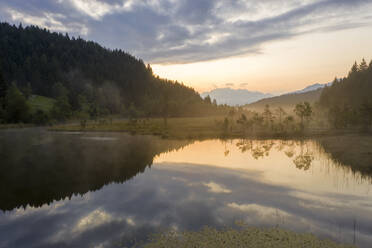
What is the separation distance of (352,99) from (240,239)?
15748 centimetres

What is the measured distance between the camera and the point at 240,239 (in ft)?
53.9

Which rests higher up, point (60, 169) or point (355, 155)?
point (355, 155)

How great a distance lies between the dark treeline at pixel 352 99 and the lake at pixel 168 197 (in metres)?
62.2

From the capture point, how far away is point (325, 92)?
574ft

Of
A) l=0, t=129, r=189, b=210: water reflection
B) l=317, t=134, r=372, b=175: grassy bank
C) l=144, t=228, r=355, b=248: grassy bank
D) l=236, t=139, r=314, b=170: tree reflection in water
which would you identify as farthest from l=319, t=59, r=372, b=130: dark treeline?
l=144, t=228, r=355, b=248: grassy bank

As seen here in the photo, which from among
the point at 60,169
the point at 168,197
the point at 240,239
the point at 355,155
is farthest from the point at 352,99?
the point at 240,239

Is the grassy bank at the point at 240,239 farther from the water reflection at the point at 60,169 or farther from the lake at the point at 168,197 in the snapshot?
the water reflection at the point at 60,169

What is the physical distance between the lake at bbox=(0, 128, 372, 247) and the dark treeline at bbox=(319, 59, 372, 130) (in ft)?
204

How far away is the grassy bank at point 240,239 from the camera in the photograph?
1572 cm

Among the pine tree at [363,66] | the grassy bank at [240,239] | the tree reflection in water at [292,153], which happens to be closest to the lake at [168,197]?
the tree reflection in water at [292,153]

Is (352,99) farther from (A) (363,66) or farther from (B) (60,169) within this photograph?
(B) (60,169)

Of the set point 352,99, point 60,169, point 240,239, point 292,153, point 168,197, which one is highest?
point 352,99

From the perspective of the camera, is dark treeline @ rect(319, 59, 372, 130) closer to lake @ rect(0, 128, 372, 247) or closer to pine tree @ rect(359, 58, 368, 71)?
pine tree @ rect(359, 58, 368, 71)

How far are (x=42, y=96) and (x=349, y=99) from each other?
669 ft
